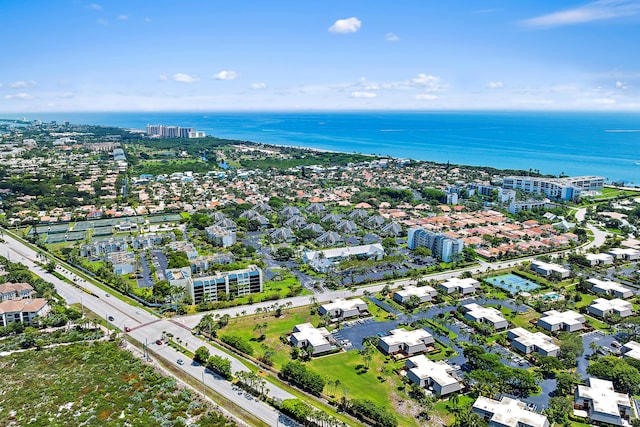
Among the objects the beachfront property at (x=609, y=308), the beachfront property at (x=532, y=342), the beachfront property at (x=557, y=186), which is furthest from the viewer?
the beachfront property at (x=557, y=186)

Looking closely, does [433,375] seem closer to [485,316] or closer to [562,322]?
[485,316]

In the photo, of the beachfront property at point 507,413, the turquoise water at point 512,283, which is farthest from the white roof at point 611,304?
the beachfront property at point 507,413

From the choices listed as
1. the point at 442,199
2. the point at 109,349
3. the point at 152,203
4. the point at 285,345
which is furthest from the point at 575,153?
the point at 109,349

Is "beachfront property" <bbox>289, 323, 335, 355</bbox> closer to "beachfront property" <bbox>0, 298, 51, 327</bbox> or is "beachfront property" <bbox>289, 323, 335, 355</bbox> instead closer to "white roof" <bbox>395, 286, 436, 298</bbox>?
"white roof" <bbox>395, 286, 436, 298</bbox>

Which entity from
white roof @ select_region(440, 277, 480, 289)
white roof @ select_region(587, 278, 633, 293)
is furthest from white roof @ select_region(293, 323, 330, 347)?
white roof @ select_region(587, 278, 633, 293)

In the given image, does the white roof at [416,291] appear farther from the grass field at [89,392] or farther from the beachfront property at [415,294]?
the grass field at [89,392]

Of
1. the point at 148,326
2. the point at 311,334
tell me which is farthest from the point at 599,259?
the point at 148,326

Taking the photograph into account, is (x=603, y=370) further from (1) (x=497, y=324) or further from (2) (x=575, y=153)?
(2) (x=575, y=153)

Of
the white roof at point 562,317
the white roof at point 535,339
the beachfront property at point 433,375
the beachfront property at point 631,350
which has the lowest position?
the beachfront property at point 433,375
